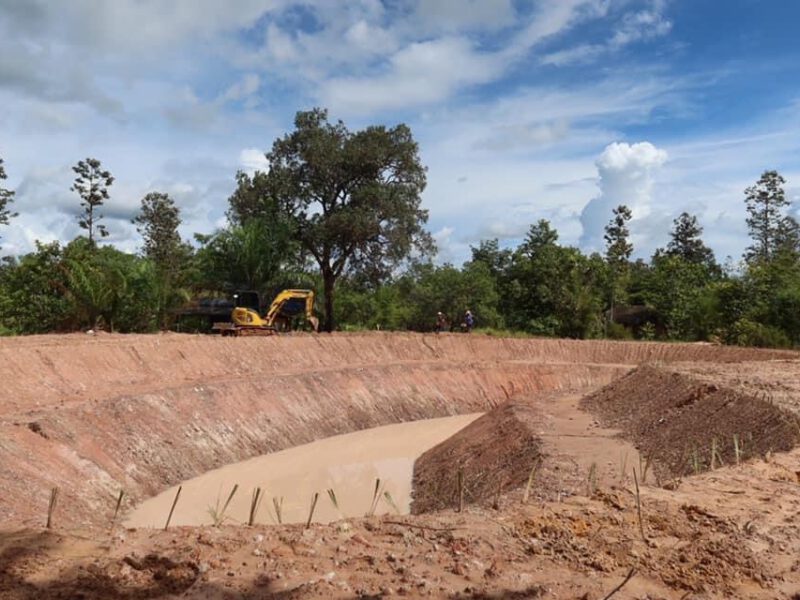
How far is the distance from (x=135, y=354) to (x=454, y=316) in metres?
22.4

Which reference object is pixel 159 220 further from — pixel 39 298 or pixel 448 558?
pixel 448 558

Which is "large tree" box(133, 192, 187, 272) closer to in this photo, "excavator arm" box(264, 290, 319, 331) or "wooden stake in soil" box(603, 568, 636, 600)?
"excavator arm" box(264, 290, 319, 331)

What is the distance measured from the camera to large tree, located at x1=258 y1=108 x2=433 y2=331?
113 ft

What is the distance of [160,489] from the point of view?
14.5 metres

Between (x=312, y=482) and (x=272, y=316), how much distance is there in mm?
13297

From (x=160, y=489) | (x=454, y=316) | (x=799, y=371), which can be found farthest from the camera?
(x=454, y=316)

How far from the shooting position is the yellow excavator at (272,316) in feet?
89.9

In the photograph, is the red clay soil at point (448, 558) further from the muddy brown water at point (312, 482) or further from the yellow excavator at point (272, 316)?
the yellow excavator at point (272, 316)

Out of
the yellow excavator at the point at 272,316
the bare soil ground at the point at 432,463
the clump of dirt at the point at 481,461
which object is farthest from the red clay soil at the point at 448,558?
the yellow excavator at the point at 272,316

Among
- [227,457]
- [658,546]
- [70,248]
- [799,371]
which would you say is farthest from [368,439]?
[70,248]

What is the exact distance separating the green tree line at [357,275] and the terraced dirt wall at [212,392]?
6.29m

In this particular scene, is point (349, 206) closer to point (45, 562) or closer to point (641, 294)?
point (641, 294)

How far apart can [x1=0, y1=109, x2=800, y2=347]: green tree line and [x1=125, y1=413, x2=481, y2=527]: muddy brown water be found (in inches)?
594

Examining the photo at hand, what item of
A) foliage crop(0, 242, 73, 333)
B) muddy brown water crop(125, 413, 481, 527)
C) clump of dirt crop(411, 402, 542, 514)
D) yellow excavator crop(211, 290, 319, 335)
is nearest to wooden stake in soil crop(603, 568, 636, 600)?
muddy brown water crop(125, 413, 481, 527)
